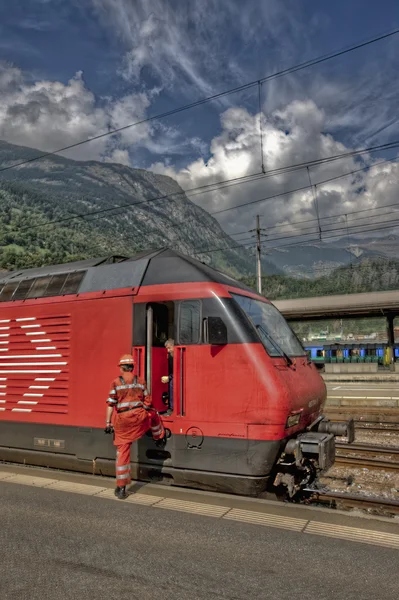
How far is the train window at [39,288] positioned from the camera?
8.02 m

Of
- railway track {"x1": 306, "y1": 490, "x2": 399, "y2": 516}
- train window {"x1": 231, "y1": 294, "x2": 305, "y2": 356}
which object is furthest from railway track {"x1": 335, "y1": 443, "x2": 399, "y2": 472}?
train window {"x1": 231, "y1": 294, "x2": 305, "y2": 356}

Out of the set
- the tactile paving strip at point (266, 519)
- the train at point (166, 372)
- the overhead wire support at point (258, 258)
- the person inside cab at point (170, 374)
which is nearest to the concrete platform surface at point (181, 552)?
the tactile paving strip at point (266, 519)

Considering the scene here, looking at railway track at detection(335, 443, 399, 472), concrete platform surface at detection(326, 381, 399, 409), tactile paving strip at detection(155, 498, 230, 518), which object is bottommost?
railway track at detection(335, 443, 399, 472)

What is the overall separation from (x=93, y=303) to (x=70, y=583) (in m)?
4.24

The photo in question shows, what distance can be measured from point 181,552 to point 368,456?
680 centimetres

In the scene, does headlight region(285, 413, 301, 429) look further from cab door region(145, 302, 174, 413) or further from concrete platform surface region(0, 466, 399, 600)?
cab door region(145, 302, 174, 413)

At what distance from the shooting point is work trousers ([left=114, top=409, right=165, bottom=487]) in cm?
573

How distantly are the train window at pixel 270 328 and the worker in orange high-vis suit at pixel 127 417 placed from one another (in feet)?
5.82

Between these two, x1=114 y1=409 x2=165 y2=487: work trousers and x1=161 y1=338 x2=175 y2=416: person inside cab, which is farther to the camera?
x1=161 y1=338 x2=175 y2=416: person inside cab

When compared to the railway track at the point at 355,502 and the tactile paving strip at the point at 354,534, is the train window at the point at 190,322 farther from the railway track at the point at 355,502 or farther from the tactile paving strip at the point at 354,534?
the railway track at the point at 355,502

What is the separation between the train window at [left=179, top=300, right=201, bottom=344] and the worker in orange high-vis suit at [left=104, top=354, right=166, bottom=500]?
820mm

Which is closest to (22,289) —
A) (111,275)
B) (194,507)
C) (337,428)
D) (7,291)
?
(7,291)

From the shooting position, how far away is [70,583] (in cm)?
358

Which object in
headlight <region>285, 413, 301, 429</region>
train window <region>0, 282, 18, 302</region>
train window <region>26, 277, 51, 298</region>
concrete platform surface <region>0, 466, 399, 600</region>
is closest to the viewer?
concrete platform surface <region>0, 466, 399, 600</region>
